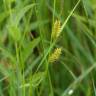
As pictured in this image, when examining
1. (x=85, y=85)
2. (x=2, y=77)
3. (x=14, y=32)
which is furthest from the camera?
(x=85, y=85)

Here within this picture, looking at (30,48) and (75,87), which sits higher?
(30,48)

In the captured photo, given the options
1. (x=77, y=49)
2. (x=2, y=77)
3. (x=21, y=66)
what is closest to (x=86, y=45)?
(x=77, y=49)

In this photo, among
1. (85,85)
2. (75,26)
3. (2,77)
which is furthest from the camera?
(75,26)

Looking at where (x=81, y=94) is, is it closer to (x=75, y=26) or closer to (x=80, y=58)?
(x=80, y=58)

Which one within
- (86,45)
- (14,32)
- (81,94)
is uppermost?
(14,32)

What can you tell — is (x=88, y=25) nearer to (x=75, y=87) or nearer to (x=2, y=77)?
(x=75, y=87)

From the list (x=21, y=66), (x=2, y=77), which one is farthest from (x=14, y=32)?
(x=2, y=77)

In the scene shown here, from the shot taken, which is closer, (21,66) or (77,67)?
(21,66)

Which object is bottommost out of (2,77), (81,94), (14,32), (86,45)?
(81,94)

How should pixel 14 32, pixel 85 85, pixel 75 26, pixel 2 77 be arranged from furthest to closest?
pixel 75 26, pixel 85 85, pixel 2 77, pixel 14 32
